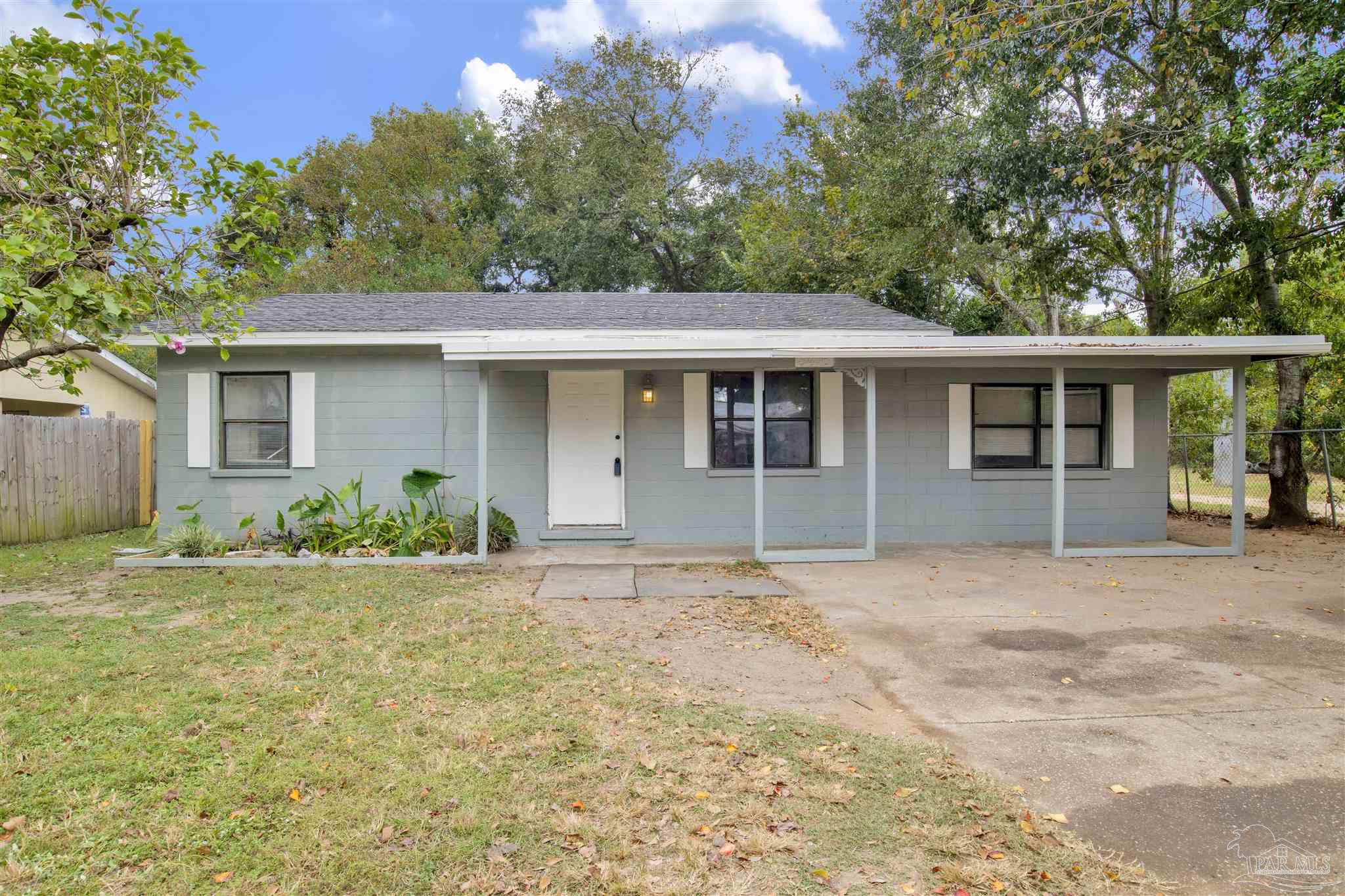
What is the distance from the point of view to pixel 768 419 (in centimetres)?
861

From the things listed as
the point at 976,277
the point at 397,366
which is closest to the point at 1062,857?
the point at 397,366

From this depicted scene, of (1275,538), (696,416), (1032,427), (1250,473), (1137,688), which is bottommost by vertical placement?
(1137,688)

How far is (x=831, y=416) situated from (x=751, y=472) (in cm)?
119

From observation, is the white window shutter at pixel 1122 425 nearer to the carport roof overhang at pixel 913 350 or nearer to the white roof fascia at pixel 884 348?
the carport roof overhang at pixel 913 350

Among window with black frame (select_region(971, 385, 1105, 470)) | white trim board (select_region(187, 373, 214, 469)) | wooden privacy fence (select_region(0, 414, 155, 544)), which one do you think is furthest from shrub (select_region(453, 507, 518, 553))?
wooden privacy fence (select_region(0, 414, 155, 544))

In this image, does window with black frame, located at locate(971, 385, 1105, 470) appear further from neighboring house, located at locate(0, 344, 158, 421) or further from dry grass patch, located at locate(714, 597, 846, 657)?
neighboring house, located at locate(0, 344, 158, 421)

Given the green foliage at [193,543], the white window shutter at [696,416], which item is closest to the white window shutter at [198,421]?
A: the green foliage at [193,543]

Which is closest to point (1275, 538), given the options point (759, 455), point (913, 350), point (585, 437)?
point (913, 350)

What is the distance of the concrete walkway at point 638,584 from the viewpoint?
19.8 ft

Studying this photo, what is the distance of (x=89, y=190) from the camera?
5.03 meters

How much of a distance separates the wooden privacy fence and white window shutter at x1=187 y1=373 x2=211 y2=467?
8.73 feet

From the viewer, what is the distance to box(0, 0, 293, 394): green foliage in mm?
4531

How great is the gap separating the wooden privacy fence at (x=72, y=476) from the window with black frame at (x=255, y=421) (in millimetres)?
2968

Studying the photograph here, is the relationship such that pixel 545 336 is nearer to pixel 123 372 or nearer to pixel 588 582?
pixel 588 582
